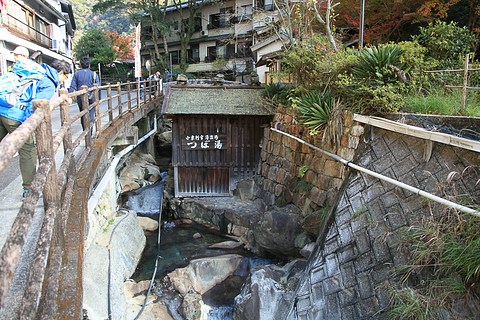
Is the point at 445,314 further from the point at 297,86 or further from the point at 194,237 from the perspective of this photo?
the point at 194,237

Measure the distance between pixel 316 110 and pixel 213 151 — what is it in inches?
236

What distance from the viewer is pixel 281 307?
6336 millimetres

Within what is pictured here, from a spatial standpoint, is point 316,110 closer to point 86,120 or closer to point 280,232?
point 280,232

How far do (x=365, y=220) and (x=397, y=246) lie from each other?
0.90 meters

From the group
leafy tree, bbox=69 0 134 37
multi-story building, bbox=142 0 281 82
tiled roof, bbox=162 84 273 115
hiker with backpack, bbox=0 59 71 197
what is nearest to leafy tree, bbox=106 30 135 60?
multi-story building, bbox=142 0 281 82

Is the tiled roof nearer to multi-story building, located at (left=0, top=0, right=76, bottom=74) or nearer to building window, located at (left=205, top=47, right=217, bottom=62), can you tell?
multi-story building, located at (left=0, top=0, right=76, bottom=74)

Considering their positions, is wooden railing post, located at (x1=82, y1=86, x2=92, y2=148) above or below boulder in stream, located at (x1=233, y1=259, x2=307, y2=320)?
above

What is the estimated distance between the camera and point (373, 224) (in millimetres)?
5289

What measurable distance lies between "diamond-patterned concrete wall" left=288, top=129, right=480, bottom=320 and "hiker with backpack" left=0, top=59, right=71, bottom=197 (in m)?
4.81

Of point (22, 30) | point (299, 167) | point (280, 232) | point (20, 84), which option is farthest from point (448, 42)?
point (22, 30)

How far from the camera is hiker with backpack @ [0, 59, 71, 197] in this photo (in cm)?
432

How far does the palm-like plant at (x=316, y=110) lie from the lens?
303 inches

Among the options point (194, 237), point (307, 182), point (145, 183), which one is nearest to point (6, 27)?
point (145, 183)

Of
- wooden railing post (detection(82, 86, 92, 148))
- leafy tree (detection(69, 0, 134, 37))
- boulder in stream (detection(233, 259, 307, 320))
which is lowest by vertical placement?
boulder in stream (detection(233, 259, 307, 320))
